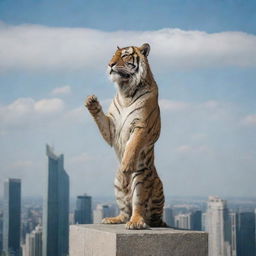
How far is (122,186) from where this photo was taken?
15.1 feet

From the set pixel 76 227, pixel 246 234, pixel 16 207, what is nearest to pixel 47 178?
pixel 16 207

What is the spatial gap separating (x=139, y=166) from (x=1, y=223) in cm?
1727

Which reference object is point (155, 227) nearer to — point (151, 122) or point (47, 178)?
point (151, 122)

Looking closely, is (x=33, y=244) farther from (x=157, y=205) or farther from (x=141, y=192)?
(x=141, y=192)

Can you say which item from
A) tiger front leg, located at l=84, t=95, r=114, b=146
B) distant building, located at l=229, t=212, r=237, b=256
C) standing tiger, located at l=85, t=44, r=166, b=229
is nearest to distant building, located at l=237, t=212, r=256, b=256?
distant building, located at l=229, t=212, r=237, b=256

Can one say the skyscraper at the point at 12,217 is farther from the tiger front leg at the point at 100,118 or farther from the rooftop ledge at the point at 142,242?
the rooftop ledge at the point at 142,242

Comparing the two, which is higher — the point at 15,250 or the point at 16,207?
the point at 16,207

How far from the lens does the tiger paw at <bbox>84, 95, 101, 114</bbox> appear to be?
4.73 m

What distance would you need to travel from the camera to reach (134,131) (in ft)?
14.7

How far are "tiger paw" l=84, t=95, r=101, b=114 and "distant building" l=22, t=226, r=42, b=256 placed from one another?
49.0 feet

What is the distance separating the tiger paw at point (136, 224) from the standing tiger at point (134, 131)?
0.21ft

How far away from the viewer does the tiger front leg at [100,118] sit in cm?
473

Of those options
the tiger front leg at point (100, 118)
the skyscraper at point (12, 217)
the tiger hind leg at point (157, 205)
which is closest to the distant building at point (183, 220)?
the skyscraper at point (12, 217)

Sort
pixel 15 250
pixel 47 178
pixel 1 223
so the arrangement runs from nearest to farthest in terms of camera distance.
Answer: pixel 15 250
pixel 1 223
pixel 47 178
